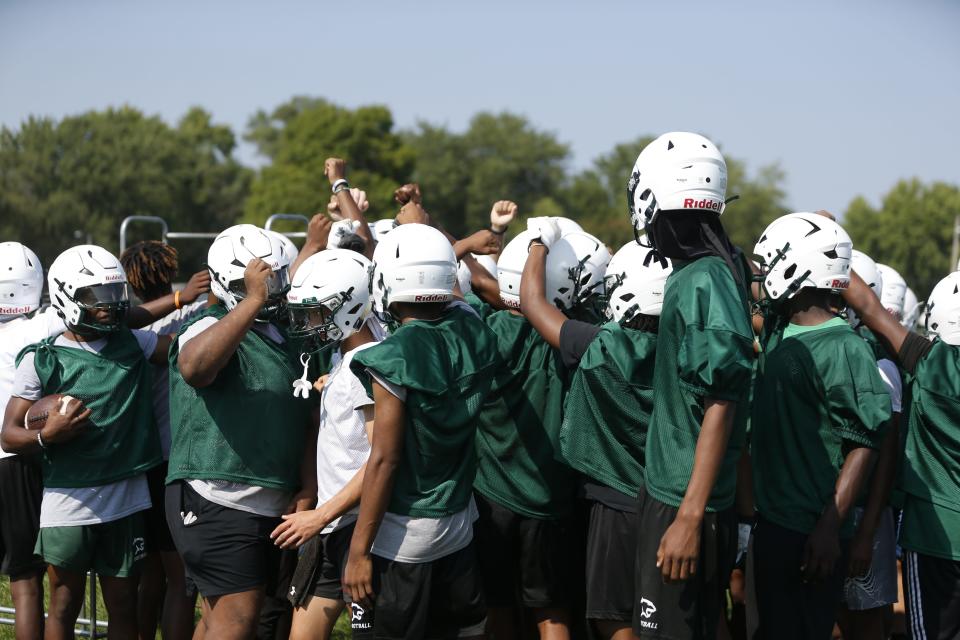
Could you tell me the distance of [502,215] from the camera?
20.8ft

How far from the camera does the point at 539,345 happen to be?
543cm

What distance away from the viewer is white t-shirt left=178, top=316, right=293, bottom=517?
187 inches

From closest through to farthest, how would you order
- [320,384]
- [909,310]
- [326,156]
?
[320,384], [909,310], [326,156]

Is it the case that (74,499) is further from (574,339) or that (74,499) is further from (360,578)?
(574,339)

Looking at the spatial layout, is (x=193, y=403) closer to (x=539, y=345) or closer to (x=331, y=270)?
(x=331, y=270)

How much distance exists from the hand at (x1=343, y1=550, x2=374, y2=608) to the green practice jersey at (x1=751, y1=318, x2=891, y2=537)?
1681 mm

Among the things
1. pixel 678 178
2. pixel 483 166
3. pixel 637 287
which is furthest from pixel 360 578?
pixel 483 166

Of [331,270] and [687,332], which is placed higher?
[331,270]

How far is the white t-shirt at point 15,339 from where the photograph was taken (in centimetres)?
582

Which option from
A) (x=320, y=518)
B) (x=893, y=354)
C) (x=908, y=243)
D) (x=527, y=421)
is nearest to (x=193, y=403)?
(x=320, y=518)

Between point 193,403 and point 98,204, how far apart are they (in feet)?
212

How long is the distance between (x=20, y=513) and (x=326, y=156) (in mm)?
66884

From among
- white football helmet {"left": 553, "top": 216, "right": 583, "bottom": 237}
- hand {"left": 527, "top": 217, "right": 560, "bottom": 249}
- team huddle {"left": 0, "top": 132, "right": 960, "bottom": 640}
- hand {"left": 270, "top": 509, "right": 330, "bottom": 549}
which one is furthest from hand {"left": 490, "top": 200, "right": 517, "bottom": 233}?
hand {"left": 270, "top": 509, "right": 330, "bottom": 549}

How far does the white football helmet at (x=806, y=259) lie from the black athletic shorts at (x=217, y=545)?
2.61 metres
